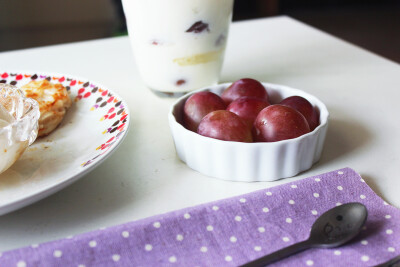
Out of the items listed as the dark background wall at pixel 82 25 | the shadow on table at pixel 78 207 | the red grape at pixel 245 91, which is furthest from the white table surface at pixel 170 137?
the dark background wall at pixel 82 25

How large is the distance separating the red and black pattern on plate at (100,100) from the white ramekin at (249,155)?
0.26ft

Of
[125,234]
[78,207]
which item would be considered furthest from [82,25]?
[125,234]

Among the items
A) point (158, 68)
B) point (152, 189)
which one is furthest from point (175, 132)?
point (158, 68)

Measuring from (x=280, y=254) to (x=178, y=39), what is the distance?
0.41 metres

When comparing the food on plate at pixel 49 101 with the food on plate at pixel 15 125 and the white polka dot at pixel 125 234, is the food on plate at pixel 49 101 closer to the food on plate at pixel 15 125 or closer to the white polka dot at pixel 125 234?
Result: the food on plate at pixel 15 125

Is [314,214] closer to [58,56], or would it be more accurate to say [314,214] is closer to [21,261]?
[21,261]

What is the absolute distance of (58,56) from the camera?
107 cm

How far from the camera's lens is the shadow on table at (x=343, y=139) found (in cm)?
63

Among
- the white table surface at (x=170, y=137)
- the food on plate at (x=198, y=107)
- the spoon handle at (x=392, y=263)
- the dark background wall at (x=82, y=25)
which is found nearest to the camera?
the spoon handle at (x=392, y=263)

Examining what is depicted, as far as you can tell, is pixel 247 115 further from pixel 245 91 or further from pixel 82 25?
pixel 82 25

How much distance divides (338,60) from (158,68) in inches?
16.3

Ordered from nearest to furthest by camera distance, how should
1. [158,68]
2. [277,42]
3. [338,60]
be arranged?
[158,68]
[338,60]
[277,42]

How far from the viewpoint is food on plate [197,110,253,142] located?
0.56 meters

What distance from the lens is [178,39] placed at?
0.73 m
